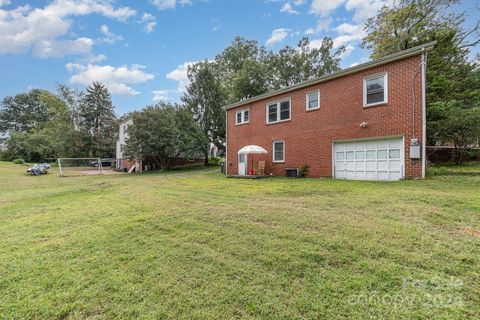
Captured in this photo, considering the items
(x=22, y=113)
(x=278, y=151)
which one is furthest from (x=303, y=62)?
(x=22, y=113)

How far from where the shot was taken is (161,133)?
21.4 meters

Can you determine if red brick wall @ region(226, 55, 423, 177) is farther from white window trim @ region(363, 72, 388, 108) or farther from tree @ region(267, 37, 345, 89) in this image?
tree @ region(267, 37, 345, 89)

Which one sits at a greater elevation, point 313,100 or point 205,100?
point 205,100

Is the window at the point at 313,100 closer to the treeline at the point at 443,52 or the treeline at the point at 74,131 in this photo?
the treeline at the point at 443,52

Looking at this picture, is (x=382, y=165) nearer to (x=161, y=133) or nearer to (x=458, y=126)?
(x=458, y=126)

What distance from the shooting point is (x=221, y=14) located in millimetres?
13883

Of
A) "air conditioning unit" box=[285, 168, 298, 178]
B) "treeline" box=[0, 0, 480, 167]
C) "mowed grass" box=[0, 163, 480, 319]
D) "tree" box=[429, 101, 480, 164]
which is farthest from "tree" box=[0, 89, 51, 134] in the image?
"tree" box=[429, 101, 480, 164]

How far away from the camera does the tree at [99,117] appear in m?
34.3

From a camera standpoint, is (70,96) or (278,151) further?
(70,96)

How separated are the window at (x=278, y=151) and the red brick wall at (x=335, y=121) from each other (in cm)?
27

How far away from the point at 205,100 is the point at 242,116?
38.1 feet

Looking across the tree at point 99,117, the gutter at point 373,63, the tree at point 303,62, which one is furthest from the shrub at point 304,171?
the tree at point 99,117

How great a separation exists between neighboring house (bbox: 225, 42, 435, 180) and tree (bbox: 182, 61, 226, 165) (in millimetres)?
12174

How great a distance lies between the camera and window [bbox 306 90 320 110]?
39.2ft
